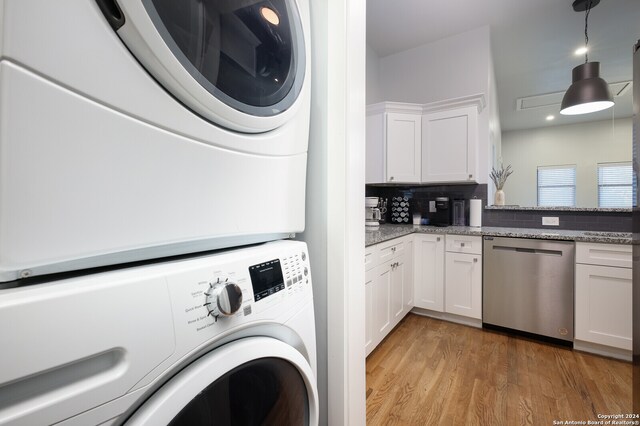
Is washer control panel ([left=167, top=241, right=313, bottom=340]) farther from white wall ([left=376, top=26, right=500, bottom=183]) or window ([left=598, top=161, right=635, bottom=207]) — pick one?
window ([left=598, top=161, right=635, bottom=207])

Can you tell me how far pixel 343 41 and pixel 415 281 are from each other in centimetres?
231

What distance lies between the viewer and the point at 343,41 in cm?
78

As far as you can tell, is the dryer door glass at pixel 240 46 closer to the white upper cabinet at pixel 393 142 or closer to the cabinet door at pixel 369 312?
the cabinet door at pixel 369 312

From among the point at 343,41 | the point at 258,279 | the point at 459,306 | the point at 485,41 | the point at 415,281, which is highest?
the point at 485,41

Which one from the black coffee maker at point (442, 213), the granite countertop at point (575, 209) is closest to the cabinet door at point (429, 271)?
the black coffee maker at point (442, 213)

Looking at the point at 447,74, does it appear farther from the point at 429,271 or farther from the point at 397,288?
the point at 397,288

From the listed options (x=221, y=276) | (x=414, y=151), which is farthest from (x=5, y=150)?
(x=414, y=151)

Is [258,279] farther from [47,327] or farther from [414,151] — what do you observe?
[414,151]

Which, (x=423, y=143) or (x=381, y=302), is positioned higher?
(x=423, y=143)

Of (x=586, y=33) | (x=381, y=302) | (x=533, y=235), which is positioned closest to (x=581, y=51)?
(x=586, y=33)

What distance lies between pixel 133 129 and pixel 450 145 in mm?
2882

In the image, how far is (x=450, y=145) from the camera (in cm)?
270

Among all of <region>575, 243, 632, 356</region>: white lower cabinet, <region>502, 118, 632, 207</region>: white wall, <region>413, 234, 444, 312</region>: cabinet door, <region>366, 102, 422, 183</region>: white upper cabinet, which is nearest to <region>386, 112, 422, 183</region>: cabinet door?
<region>366, 102, 422, 183</region>: white upper cabinet

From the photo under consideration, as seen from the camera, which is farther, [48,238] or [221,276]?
[221,276]
